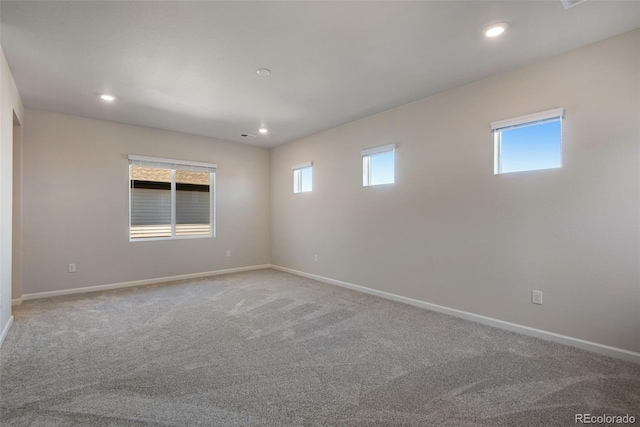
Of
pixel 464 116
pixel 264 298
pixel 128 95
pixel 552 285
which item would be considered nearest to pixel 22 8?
pixel 128 95

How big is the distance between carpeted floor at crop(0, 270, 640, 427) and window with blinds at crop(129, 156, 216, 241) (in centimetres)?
183

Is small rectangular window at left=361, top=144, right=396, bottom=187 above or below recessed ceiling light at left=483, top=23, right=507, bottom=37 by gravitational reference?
below

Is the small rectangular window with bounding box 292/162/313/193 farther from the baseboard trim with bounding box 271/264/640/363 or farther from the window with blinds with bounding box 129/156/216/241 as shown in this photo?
the baseboard trim with bounding box 271/264/640/363

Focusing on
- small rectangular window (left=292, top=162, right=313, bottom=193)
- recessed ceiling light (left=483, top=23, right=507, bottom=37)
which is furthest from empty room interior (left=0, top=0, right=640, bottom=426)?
small rectangular window (left=292, top=162, right=313, bottom=193)

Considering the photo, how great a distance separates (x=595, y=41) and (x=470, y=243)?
2.07 meters

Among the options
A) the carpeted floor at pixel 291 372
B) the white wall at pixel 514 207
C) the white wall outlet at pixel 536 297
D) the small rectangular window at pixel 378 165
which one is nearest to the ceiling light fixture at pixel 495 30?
the white wall at pixel 514 207

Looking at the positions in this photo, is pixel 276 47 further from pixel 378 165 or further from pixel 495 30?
pixel 378 165

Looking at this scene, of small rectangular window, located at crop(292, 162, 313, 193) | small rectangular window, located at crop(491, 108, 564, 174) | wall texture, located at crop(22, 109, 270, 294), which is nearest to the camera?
small rectangular window, located at crop(491, 108, 564, 174)

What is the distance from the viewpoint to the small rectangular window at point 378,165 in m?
4.17

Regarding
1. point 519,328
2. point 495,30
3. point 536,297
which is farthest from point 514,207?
point 495,30

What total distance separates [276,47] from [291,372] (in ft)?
8.75

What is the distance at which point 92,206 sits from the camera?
4492 millimetres

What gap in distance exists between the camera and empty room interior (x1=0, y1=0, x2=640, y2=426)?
200 cm

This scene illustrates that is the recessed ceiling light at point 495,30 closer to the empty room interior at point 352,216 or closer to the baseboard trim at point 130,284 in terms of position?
the empty room interior at point 352,216
